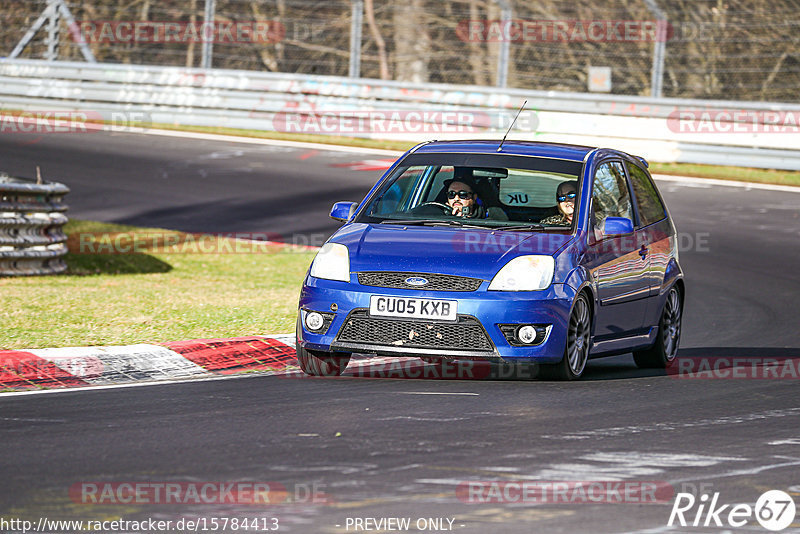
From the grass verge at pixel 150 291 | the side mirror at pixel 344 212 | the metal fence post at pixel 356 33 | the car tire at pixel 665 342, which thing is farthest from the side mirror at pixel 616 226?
the metal fence post at pixel 356 33

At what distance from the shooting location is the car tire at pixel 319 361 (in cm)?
895

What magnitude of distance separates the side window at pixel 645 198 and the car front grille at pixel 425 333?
2.41 meters

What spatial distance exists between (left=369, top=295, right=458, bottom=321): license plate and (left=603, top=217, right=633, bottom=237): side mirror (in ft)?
4.64

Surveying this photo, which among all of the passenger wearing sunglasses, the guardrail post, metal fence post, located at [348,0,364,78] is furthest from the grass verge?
the guardrail post

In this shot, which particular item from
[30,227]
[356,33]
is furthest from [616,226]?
[356,33]

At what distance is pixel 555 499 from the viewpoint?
Result: 223 inches

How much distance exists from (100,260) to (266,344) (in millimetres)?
5828

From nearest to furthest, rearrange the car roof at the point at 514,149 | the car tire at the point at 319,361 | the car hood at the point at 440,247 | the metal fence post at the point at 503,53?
1. the car hood at the point at 440,247
2. the car tire at the point at 319,361
3. the car roof at the point at 514,149
4. the metal fence post at the point at 503,53

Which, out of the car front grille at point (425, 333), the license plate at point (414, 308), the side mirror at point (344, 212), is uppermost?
the side mirror at point (344, 212)

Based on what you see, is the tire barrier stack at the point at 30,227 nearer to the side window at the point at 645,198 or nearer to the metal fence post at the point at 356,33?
the side window at the point at 645,198

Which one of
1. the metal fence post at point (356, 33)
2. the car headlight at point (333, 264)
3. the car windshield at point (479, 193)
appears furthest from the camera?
the metal fence post at point (356, 33)

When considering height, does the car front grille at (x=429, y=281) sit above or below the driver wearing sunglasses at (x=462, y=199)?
below

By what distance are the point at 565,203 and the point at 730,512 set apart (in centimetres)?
410

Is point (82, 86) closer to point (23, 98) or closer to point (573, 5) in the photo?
point (23, 98)
